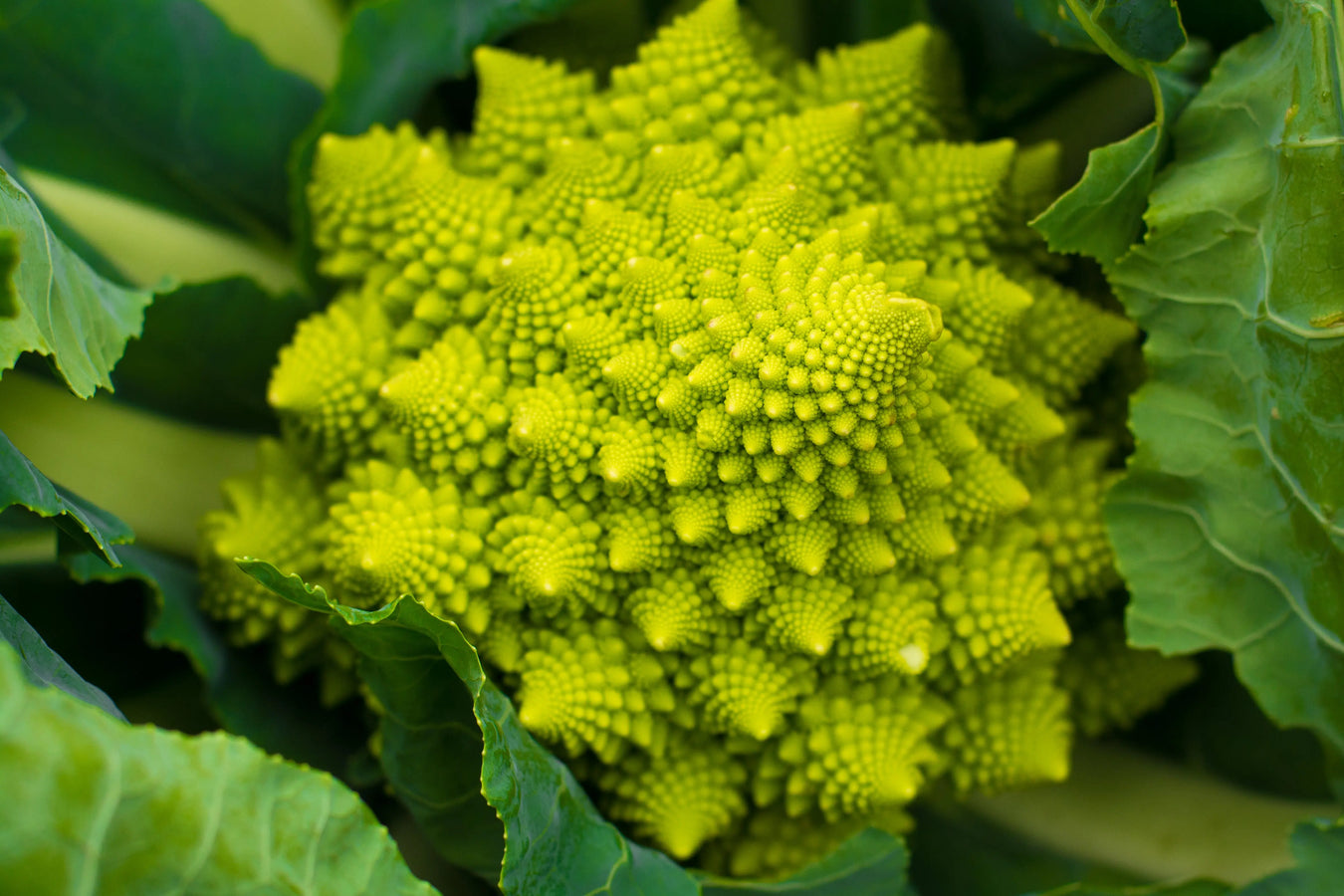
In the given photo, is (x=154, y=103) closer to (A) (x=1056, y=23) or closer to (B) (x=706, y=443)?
(B) (x=706, y=443)

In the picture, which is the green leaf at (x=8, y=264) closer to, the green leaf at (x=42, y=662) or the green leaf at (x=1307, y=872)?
the green leaf at (x=42, y=662)

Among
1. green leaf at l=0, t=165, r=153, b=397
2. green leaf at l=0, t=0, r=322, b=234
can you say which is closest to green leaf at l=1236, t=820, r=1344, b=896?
green leaf at l=0, t=165, r=153, b=397

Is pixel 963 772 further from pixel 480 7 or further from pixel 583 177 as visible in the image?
pixel 480 7

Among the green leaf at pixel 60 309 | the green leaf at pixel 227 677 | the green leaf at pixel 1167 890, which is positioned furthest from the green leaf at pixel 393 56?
the green leaf at pixel 1167 890

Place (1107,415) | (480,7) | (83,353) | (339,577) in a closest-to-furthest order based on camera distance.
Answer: (83,353) < (339,577) < (480,7) < (1107,415)

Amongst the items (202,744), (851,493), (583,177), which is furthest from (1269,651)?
(202,744)

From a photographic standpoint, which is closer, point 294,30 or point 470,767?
point 470,767

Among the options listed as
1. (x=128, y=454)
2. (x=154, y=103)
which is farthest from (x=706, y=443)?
(x=154, y=103)
